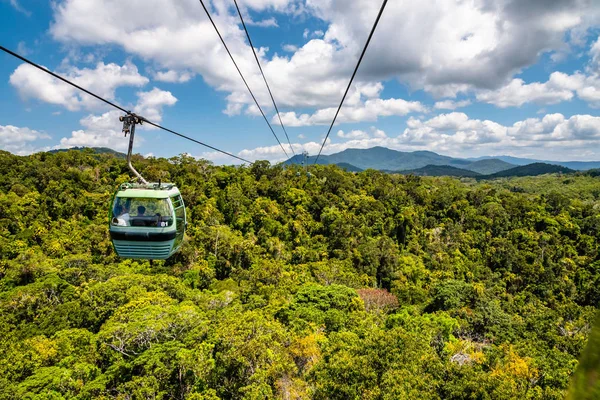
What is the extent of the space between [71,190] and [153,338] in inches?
1432

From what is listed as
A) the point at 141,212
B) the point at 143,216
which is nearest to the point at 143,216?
the point at 143,216

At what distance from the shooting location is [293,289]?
34875 millimetres

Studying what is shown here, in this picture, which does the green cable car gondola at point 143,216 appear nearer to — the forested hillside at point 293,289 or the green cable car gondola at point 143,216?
the green cable car gondola at point 143,216

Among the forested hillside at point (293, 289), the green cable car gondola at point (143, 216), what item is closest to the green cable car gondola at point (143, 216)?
the green cable car gondola at point (143, 216)

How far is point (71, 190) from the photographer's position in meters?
47.8

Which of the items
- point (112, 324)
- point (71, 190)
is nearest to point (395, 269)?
point (112, 324)

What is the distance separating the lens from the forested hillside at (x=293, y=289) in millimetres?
17078

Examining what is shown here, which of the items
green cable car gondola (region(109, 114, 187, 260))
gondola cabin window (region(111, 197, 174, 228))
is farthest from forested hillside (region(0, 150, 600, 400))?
gondola cabin window (region(111, 197, 174, 228))

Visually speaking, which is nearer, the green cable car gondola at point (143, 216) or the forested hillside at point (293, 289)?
the green cable car gondola at point (143, 216)

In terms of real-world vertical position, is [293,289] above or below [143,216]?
below

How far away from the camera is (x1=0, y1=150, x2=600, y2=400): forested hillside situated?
17.1 metres

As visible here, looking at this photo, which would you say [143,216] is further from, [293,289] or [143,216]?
[293,289]

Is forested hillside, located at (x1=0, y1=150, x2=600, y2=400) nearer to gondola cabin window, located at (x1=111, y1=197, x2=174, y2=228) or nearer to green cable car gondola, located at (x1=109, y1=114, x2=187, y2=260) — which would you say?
green cable car gondola, located at (x1=109, y1=114, x2=187, y2=260)

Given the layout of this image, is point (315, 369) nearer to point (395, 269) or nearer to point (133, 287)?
point (133, 287)
